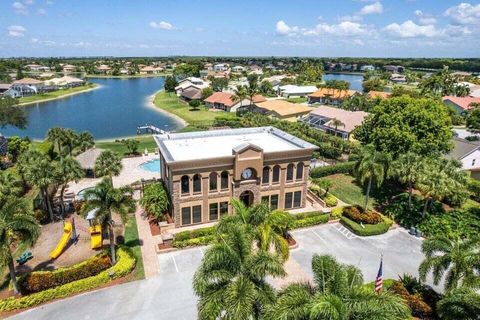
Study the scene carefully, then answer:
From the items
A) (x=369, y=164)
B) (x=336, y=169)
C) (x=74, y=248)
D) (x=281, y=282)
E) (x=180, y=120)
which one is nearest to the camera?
(x=281, y=282)

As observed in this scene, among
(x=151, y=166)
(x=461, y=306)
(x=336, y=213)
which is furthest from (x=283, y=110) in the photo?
(x=461, y=306)

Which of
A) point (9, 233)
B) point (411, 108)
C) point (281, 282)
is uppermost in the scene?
point (411, 108)

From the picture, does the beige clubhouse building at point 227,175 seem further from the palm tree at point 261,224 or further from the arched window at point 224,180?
the palm tree at point 261,224

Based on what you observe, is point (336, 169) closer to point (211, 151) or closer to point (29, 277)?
point (211, 151)

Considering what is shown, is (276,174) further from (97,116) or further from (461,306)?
(97,116)

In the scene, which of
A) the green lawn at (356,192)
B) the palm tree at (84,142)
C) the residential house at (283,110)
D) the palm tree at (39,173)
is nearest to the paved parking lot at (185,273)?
the green lawn at (356,192)

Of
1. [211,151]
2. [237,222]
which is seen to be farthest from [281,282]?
[211,151]
